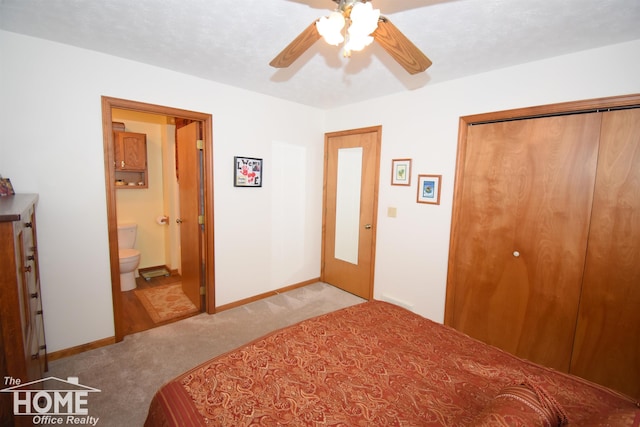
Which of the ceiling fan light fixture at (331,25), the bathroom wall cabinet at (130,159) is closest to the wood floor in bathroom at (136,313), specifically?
the bathroom wall cabinet at (130,159)

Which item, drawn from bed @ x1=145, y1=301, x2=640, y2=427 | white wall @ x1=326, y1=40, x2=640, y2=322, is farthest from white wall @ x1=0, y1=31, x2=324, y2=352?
bed @ x1=145, y1=301, x2=640, y2=427

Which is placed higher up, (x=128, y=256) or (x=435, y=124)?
(x=435, y=124)

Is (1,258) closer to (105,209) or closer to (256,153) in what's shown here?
(105,209)

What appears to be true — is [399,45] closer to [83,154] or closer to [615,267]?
[615,267]

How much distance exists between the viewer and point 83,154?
2.20 metres

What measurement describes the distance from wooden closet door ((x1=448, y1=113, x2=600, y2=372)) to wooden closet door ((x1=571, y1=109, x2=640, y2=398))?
0.06 m

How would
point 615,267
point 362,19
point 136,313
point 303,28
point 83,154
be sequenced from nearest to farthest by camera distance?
point 362,19 < point 303,28 < point 615,267 < point 83,154 < point 136,313

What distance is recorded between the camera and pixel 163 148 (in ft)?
13.6

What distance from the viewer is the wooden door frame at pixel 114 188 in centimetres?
228

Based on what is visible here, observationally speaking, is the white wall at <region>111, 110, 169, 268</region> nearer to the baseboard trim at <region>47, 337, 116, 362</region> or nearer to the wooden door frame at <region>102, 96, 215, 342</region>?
the wooden door frame at <region>102, 96, 215, 342</region>

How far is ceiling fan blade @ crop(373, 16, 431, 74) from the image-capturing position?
1244 mm

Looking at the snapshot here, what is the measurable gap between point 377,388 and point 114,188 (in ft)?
8.34

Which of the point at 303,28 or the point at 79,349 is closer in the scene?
the point at 303,28

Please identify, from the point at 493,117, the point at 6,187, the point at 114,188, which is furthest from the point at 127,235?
the point at 493,117
